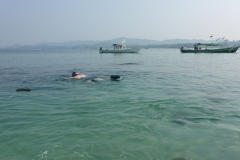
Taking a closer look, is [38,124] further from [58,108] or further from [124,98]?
[124,98]

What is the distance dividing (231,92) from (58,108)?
51.1 feet

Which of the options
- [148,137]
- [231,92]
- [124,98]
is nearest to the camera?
[148,137]

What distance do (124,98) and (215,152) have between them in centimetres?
938

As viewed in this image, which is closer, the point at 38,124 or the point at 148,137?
the point at 148,137

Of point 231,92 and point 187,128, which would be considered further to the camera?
point 231,92

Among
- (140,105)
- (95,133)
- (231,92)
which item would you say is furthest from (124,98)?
(231,92)

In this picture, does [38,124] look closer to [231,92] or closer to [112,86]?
[112,86]

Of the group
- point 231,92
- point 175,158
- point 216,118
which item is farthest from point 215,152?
point 231,92

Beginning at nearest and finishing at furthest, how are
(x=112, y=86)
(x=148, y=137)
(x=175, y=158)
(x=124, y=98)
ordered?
(x=175, y=158) < (x=148, y=137) < (x=124, y=98) < (x=112, y=86)

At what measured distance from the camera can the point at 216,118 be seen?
12.6m

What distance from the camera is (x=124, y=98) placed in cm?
1741

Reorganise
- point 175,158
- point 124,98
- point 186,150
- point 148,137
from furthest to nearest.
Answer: point 124,98, point 148,137, point 186,150, point 175,158

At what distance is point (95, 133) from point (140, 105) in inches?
216

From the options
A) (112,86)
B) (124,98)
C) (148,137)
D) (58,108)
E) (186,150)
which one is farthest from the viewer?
(112,86)
